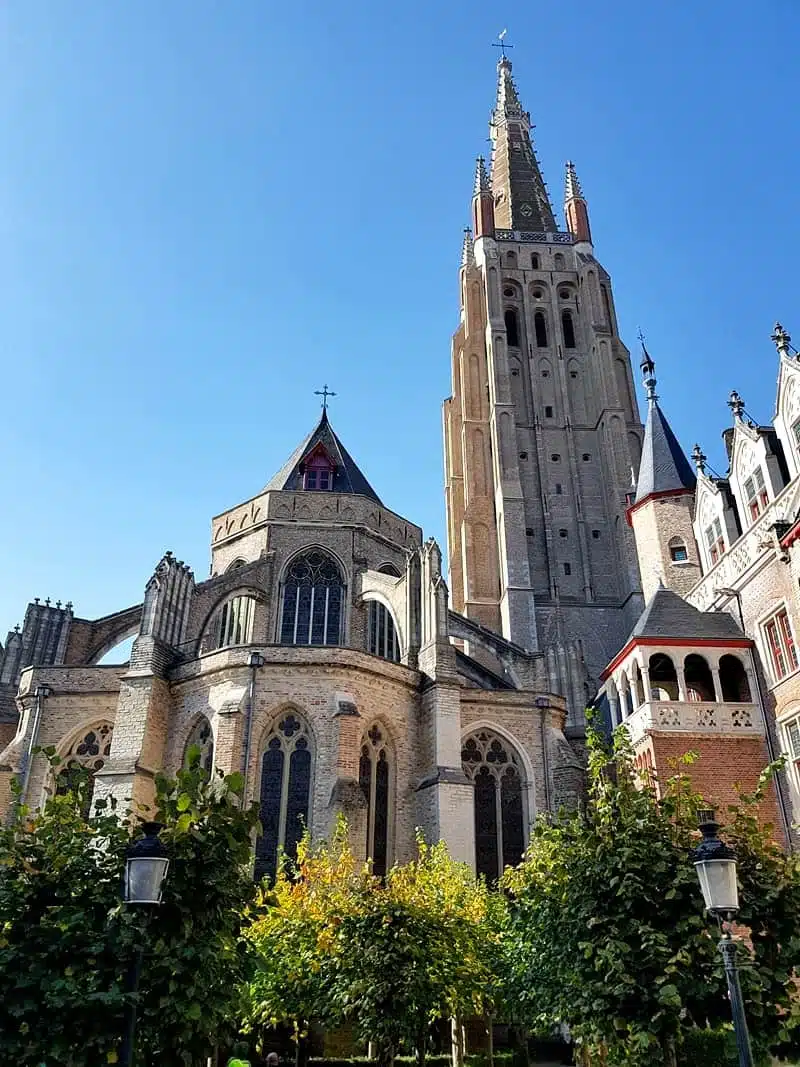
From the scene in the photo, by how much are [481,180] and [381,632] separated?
38.4 m

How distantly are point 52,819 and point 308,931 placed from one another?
701 cm

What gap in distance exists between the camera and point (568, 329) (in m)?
53.4

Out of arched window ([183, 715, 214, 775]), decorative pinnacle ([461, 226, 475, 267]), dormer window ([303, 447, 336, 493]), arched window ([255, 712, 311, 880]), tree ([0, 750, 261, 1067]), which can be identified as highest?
decorative pinnacle ([461, 226, 475, 267])

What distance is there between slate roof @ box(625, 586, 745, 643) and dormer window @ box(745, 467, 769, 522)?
2.77 meters

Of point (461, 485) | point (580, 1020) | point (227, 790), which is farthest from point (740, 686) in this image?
point (461, 485)

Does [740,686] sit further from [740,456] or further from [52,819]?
[52,819]

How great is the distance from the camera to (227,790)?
11039 millimetres

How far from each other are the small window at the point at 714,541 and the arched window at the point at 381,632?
10.8 metres

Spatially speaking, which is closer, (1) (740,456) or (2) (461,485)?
(1) (740,456)

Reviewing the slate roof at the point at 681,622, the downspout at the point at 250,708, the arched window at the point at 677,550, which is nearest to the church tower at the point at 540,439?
the arched window at the point at 677,550

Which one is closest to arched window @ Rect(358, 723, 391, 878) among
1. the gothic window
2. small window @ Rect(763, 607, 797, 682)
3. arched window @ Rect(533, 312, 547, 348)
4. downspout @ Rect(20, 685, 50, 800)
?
the gothic window

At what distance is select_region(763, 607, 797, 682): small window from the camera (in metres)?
20.3

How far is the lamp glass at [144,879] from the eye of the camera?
28.5 ft

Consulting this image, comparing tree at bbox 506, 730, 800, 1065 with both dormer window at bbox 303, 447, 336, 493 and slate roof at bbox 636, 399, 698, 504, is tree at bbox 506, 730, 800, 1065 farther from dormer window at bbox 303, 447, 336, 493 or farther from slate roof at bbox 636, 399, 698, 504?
dormer window at bbox 303, 447, 336, 493
